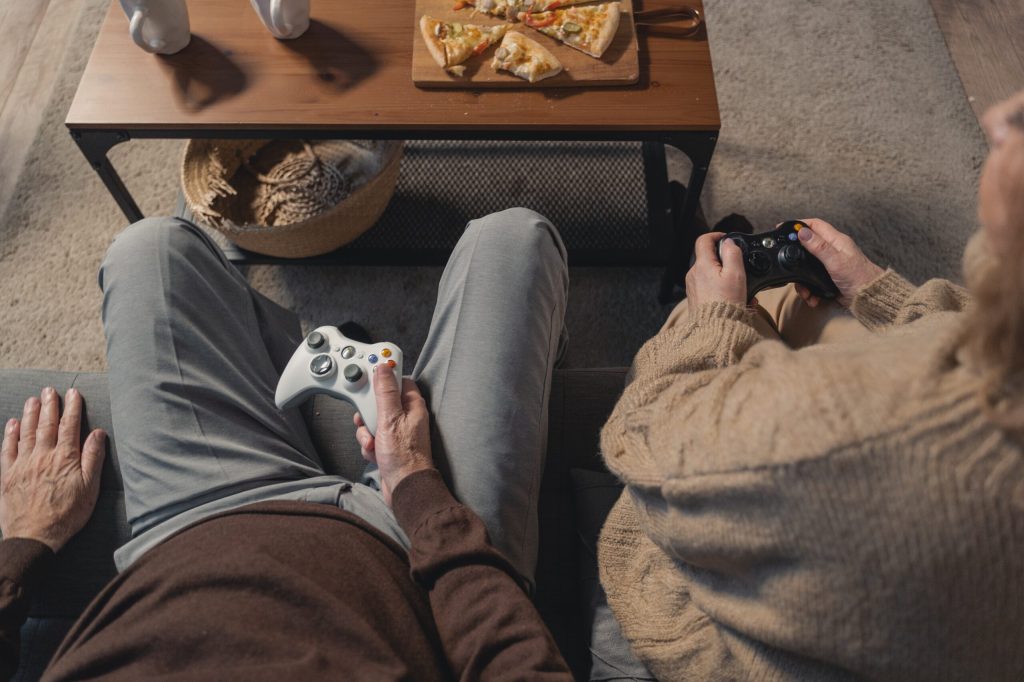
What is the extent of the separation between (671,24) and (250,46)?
658mm

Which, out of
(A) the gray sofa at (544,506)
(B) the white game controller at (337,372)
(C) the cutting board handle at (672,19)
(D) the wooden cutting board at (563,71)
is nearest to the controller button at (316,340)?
(B) the white game controller at (337,372)

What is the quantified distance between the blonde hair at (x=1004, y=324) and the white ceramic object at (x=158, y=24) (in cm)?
106

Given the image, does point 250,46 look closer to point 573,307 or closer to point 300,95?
point 300,95

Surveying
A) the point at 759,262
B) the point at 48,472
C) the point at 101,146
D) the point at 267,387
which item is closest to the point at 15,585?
the point at 48,472

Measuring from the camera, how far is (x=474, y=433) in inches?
31.6

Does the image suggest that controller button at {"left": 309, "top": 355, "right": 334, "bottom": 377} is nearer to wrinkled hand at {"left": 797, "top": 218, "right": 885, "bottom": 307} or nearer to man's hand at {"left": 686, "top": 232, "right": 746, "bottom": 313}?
man's hand at {"left": 686, "top": 232, "right": 746, "bottom": 313}

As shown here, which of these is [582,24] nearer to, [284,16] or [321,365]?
[284,16]

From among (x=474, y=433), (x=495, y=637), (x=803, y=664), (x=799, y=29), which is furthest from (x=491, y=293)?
(x=799, y=29)

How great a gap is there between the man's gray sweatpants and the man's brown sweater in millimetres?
59

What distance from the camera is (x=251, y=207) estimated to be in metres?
1.27

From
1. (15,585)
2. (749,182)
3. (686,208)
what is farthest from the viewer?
(749,182)

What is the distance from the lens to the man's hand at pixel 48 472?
805 millimetres

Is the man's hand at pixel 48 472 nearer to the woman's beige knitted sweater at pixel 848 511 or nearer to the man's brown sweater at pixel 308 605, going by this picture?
the man's brown sweater at pixel 308 605

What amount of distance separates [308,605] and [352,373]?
0.96ft
